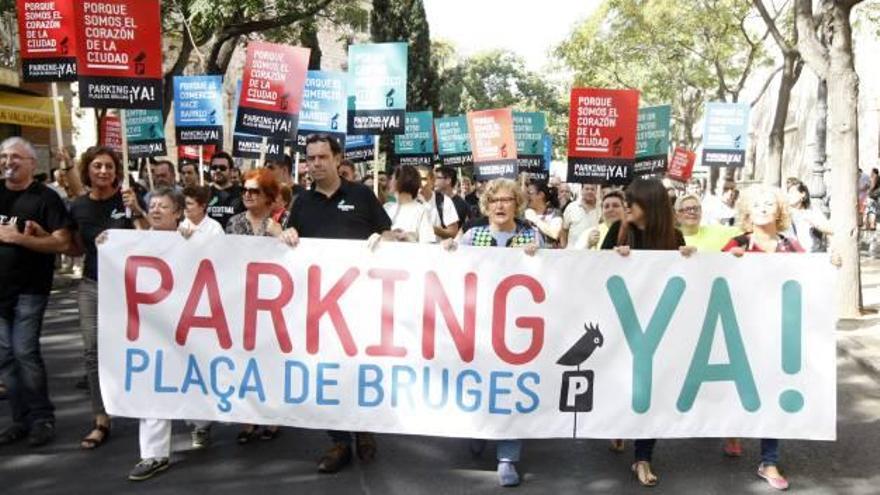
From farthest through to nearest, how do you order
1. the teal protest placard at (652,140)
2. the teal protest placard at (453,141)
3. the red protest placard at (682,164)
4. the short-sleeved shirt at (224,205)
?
the red protest placard at (682,164), the teal protest placard at (453,141), the teal protest placard at (652,140), the short-sleeved shirt at (224,205)

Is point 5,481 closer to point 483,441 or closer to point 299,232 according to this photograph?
point 299,232

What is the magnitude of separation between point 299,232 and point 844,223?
272 inches

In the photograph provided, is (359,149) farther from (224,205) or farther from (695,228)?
(695,228)

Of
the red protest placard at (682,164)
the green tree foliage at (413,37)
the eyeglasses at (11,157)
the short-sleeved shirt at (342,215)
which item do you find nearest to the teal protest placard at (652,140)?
the red protest placard at (682,164)

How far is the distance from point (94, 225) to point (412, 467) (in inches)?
92.0

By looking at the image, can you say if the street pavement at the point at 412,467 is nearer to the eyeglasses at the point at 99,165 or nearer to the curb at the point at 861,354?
the curb at the point at 861,354

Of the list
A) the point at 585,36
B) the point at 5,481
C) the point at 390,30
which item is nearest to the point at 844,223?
the point at 5,481

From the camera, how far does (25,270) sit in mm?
5254

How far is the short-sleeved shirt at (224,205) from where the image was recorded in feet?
26.3

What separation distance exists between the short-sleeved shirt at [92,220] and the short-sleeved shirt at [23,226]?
0.07 meters

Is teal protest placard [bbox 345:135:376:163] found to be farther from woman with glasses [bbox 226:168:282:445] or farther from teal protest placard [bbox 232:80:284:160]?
woman with glasses [bbox 226:168:282:445]

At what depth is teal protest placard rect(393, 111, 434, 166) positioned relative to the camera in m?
15.7

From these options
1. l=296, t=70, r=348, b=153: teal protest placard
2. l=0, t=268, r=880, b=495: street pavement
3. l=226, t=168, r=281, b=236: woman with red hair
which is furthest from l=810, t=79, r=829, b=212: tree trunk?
l=226, t=168, r=281, b=236: woman with red hair

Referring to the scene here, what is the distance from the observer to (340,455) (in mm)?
5012
